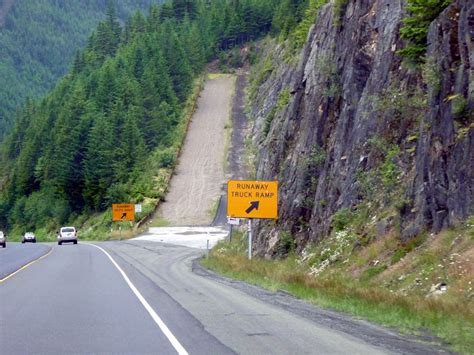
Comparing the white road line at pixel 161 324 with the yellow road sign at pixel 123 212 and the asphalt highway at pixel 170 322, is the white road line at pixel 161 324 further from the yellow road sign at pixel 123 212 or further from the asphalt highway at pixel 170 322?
the yellow road sign at pixel 123 212

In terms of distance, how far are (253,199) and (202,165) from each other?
173 feet

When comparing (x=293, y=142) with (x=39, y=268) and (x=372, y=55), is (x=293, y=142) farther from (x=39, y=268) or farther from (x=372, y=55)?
(x=39, y=268)

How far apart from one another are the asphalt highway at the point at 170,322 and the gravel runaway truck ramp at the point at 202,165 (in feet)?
167

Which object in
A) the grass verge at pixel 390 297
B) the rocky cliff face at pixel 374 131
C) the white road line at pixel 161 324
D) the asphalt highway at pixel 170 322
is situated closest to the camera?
the white road line at pixel 161 324

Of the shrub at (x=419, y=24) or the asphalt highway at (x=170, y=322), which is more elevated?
the shrub at (x=419, y=24)

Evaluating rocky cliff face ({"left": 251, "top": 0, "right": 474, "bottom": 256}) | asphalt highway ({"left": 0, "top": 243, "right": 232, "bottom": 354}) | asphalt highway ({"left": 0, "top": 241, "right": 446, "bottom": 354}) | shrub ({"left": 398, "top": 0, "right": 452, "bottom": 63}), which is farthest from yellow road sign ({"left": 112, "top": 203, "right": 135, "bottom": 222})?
shrub ({"left": 398, "top": 0, "right": 452, "bottom": 63})

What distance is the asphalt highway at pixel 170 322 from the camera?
35.2ft

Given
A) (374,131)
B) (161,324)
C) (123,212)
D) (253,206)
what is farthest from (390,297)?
(123,212)

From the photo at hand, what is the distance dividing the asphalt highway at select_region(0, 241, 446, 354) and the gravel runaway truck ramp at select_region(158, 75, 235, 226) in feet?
167

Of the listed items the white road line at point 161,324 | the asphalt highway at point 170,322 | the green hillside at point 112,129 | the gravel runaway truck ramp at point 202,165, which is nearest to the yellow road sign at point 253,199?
the asphalt highway at point 170,322

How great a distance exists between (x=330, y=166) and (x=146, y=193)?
4911 cm

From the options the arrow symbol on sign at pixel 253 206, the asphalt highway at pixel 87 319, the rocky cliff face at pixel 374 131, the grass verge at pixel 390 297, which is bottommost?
the asphalt highway at pixel 87 319

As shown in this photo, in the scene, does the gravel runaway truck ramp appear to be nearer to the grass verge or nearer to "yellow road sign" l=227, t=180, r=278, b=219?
"yellow road sign" l=227, t=180, r=278, b=219

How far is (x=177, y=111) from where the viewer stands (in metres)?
94.9
